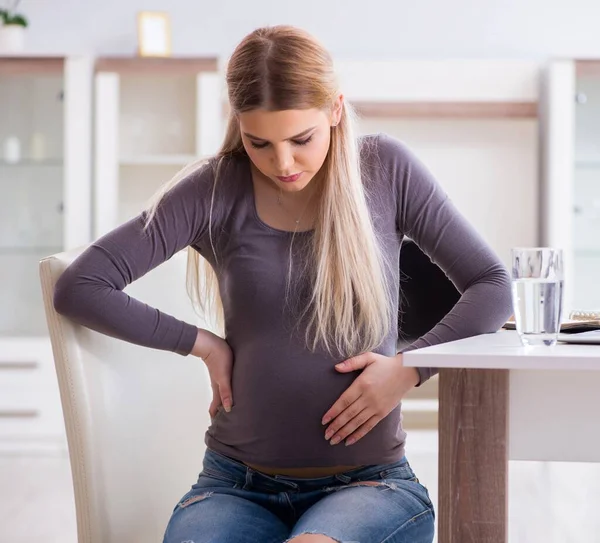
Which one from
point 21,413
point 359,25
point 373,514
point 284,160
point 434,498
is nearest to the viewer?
point 373,514

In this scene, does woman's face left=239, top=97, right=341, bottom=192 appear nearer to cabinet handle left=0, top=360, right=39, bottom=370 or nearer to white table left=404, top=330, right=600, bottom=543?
white table left=404, top=330, right=600, bottom=543

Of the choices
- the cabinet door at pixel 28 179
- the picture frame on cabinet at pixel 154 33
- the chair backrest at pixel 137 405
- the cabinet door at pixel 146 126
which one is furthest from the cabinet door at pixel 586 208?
the chair backrest at pixel 137 405

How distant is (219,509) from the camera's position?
1.19 meters

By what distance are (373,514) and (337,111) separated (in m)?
0.58

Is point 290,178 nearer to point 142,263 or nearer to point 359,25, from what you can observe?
point 142,263

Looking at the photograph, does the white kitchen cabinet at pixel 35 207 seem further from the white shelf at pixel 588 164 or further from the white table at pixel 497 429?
the white table at pixel 497 429

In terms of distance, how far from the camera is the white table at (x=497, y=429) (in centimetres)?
95

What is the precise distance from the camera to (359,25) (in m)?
3.89

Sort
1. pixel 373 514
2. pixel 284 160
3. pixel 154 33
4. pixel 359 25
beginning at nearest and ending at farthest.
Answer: pixel 373 514 → pixel 284 160 → pixel 154 33 → pixel 359 25

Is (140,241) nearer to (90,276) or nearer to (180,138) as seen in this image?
(90,276)

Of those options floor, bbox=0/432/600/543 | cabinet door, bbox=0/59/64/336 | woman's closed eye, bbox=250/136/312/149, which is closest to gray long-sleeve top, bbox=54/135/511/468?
woman's closed eye, bbox=250/136/312/149

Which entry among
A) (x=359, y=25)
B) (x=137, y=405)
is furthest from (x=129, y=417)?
(x=359, y=25)

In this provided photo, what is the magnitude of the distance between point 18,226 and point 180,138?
0.78m

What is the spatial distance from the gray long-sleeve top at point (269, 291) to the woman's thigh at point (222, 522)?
0.07 metres
